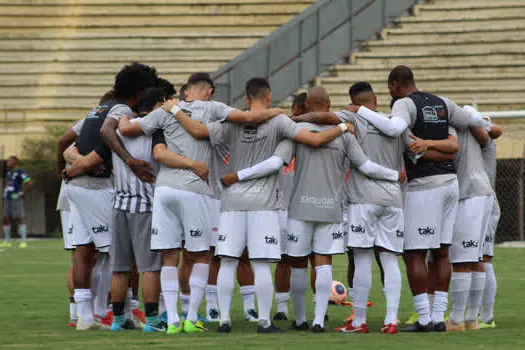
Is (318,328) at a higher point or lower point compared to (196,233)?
lower

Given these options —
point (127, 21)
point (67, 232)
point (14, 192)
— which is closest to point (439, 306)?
point (67, 232)

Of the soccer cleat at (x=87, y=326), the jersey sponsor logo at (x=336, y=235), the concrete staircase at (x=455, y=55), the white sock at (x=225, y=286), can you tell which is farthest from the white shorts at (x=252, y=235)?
the concrete staircase at (x=455, y=55)

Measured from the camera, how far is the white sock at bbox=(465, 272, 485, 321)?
9.93 meters

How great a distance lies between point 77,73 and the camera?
32.6 meters

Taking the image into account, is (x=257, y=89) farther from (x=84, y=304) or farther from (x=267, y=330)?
(x=84, y=304)

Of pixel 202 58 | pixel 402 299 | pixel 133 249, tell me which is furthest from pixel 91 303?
pixel 202 58

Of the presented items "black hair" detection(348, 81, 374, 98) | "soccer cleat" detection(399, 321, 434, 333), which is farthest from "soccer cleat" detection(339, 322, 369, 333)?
"black hair" detection(348, 81, 374, 98)

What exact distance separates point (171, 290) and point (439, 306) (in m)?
2.22

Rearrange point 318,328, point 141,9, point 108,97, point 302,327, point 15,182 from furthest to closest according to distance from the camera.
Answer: point 141,9 → point 15,182 → point 108,97 → point 302,327 → point 318,328

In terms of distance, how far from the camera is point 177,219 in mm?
9484

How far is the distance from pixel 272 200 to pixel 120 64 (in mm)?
23755

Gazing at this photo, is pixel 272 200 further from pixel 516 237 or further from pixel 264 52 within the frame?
pixel 264 52

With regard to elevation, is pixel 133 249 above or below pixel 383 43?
below

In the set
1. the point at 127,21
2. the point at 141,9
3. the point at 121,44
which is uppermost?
the point at 141,9
